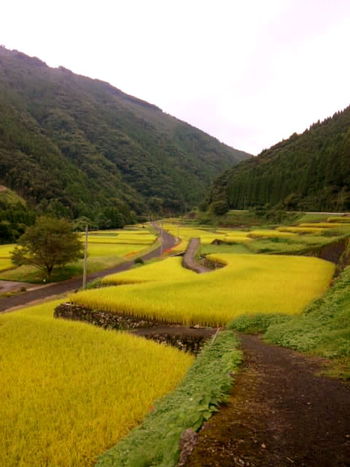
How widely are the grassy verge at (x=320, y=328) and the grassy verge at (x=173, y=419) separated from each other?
6.19 feet

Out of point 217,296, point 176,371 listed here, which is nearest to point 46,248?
point 217,296

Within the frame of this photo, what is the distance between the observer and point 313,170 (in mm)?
65312

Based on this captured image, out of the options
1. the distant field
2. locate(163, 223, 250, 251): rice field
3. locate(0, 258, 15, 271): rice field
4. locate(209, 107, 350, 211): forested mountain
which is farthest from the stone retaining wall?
locate(209, 107, 350, 211): forested mountain

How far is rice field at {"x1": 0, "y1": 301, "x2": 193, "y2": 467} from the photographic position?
15.4 feet

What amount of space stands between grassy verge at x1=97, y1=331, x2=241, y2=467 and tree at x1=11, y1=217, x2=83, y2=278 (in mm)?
27522

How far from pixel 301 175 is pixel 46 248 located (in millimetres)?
53426

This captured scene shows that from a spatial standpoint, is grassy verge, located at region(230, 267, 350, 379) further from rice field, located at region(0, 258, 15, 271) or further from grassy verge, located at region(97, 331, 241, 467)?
rice field, located at region(0, 258, 15, 271)

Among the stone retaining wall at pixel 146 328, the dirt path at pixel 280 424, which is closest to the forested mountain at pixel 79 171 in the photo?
the stone retaining wall at pixel 146 328

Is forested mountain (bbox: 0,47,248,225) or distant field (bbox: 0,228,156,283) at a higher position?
forested mountain (bbox: 0,47,248,225)

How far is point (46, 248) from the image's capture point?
31672 millimetres

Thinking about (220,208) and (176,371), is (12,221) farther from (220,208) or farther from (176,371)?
(176,371)

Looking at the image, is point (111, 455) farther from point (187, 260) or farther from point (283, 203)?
point (283, 203)

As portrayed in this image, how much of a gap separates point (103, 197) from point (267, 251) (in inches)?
3880

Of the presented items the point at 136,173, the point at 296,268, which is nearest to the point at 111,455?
the point at 296,268
